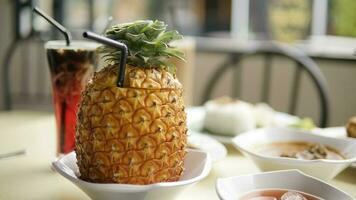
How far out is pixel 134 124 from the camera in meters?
0.79

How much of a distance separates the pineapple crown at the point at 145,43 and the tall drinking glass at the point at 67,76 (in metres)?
0.29

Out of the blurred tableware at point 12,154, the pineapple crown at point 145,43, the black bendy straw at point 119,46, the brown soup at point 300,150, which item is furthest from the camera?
the blurred tableware at point 12,154

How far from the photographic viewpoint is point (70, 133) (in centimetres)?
117

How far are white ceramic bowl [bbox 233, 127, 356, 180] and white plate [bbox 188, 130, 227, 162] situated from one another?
0.18 feet

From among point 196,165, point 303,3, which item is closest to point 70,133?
point 196,165

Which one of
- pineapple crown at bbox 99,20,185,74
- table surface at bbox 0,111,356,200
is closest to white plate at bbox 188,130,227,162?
table surface at bbox 0,111,356,200

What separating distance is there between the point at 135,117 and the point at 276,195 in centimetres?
26

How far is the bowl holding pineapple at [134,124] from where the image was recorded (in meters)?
0.79

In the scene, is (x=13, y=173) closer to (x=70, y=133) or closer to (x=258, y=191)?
(x=70, y=133)

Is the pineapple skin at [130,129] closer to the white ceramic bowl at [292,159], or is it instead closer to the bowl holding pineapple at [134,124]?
the bowl holding pineapple at [134,124]

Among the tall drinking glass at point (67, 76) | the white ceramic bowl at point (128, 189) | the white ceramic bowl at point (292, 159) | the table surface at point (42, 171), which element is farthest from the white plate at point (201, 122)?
the white ceramic bowl at point (128, 189)

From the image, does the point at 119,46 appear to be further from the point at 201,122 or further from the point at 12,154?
the point at 201,122

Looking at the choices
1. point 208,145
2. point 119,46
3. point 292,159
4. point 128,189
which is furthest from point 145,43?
point 208,145

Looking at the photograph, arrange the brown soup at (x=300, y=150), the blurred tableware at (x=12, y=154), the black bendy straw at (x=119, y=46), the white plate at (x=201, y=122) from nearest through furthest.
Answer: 1. the black bendy straw at (x=119, y=46)
2. the brown soup at (x=300, y=150)
3. the blurred tableware at (x=12, y=154)
4. the white plate at (x=201, y=122)
